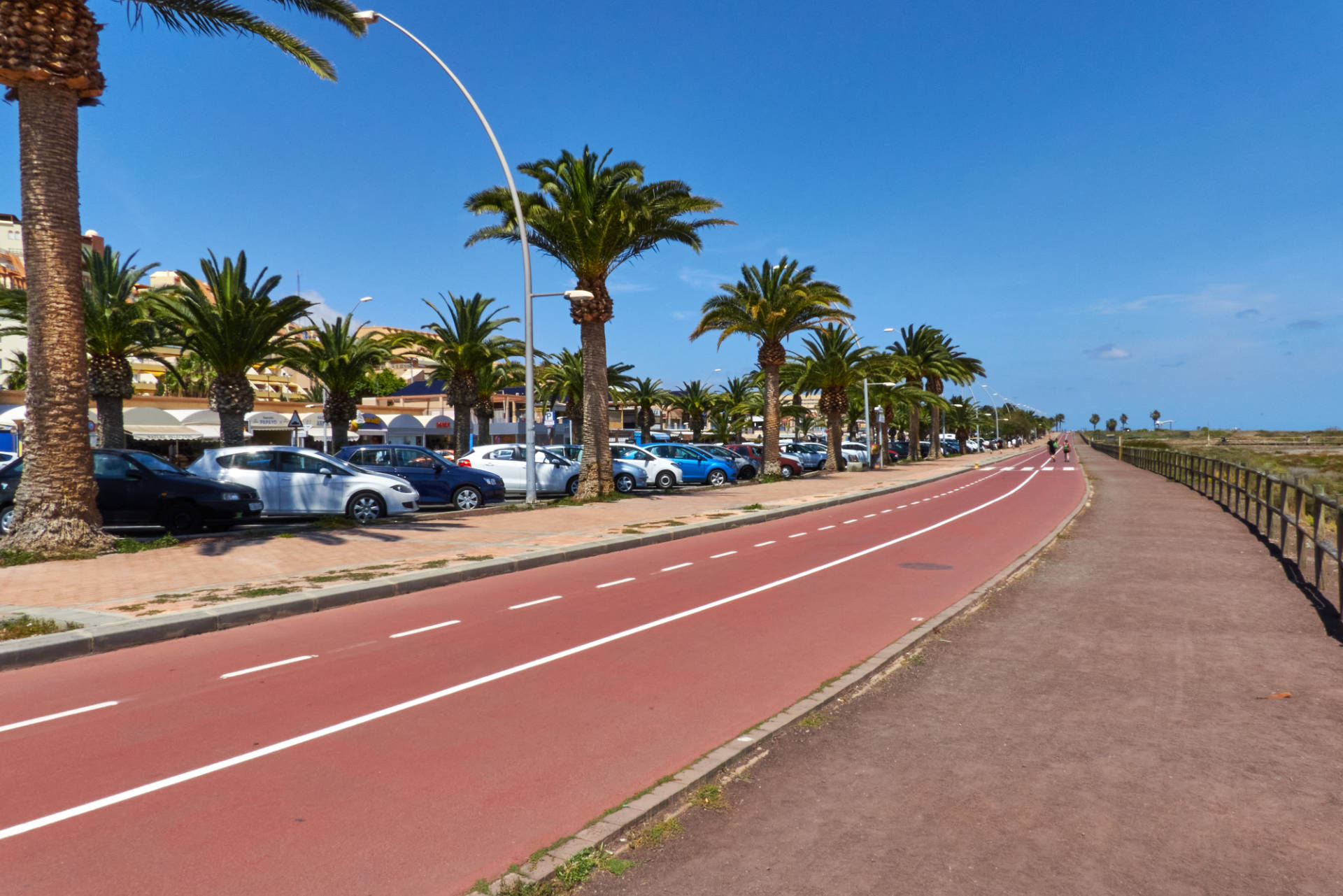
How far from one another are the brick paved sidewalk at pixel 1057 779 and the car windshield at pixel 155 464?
44.6ft

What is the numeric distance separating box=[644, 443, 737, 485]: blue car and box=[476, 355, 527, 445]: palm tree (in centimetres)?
1045

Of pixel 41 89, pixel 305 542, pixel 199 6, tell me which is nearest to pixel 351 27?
pixel 199 6

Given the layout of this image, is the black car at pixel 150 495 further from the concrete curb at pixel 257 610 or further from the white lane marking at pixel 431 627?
the white lane marking at pixel 431 627

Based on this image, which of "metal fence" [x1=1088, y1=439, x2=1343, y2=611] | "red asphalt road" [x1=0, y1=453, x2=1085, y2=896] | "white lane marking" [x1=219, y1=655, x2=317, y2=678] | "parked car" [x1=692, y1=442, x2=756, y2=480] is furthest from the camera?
"parked car" [x1=692, y1=442, x2=756, y2=480]

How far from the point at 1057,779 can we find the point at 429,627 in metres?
5.73

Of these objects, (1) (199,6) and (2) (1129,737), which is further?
(1) (199,6)

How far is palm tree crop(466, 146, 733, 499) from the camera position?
72.5ft

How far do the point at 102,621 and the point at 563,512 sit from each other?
11825mm

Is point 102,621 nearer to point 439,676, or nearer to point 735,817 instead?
point 439,676

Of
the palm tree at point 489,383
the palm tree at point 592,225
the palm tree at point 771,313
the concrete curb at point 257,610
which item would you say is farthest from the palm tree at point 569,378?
the concrete curb at point 257,610

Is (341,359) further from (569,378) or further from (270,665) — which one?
(270,665)

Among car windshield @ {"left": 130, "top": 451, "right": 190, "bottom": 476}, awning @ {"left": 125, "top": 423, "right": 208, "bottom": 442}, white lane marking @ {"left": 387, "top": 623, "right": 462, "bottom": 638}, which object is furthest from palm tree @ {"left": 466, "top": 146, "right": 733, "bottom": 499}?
awning @ {"left": 125, "top": 423, "right": 208, "bottom": 442}

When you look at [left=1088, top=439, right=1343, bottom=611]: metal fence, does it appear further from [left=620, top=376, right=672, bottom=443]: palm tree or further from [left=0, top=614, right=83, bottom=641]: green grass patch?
[left=620, top=376, right=672, bottom=443]: palm tree

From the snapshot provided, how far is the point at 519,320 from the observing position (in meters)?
37.6
